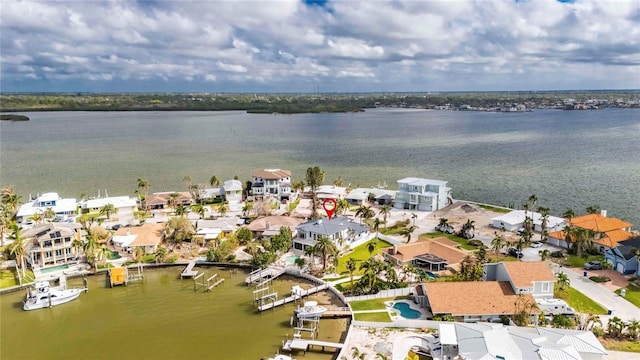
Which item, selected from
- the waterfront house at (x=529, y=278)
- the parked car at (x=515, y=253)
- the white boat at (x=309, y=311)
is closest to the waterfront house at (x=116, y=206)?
the white boat at (x=309, y=311)

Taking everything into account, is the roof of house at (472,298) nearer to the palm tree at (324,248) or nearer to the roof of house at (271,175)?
the palm tree at (324,248)

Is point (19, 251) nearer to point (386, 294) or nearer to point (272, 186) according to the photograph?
point (386, 294)

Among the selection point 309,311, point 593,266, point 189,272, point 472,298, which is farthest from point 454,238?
point 189,272

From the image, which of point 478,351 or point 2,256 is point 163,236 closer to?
point 2,256

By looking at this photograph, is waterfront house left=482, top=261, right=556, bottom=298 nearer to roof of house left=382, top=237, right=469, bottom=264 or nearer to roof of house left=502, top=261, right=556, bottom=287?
roof of house left=502, top=261, right=556, bottom=287

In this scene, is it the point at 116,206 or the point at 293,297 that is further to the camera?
the point at 116,206

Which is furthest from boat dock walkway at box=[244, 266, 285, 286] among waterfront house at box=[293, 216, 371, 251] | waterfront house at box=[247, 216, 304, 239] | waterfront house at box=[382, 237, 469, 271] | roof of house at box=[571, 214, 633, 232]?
roof of house at box=[571, 214, 633, 232]

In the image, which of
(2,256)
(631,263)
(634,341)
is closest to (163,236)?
(2,256)
